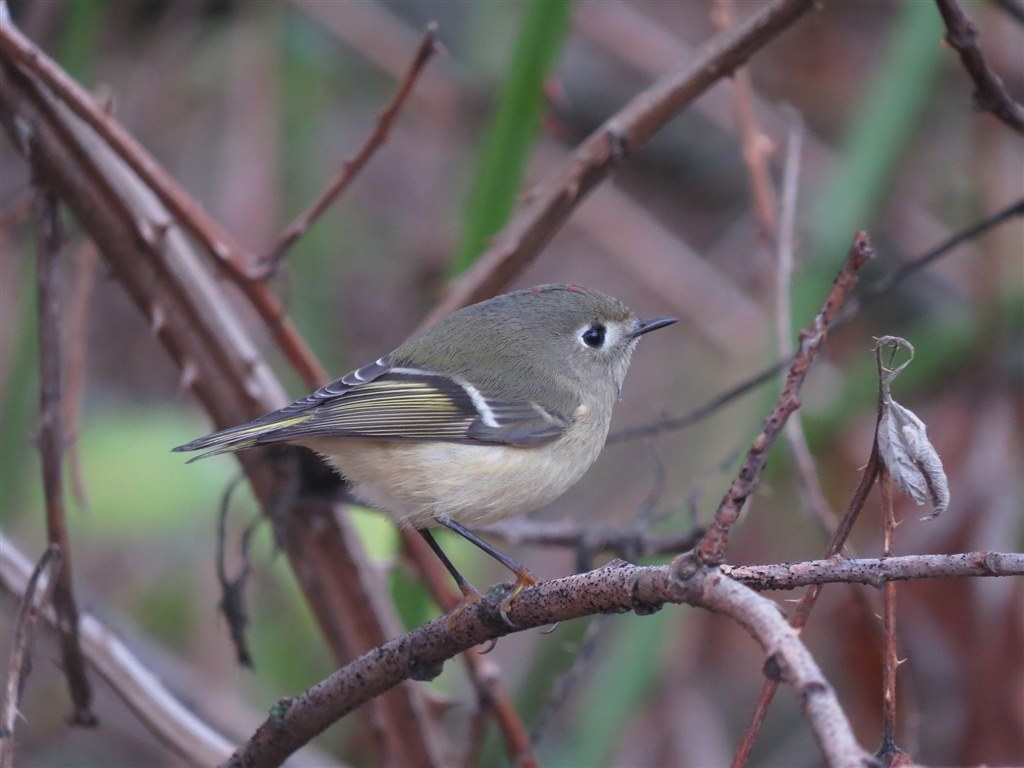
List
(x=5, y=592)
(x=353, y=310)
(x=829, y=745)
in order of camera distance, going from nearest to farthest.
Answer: (x=829, y=745) → (x=5, y=592) → (x=353, y=310)

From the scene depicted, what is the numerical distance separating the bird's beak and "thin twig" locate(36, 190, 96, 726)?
118 cm

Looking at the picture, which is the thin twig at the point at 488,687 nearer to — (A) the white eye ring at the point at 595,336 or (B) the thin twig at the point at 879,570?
(A) the white eye ring at the point at 595,336

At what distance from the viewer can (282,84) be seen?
393 cm

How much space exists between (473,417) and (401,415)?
15 centimetres

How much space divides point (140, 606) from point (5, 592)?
1.80 meters

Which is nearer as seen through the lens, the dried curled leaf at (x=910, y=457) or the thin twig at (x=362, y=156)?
the dried curled leaf at (x=910, y=457)

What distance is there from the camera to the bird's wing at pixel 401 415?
1935mm

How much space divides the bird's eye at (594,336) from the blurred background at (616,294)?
0.32m

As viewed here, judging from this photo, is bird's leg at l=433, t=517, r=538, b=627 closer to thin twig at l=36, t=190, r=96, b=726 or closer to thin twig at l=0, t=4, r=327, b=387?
thin twig at l=0, t=4, r=327, b=387

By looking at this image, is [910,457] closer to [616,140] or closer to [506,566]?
[506,566]

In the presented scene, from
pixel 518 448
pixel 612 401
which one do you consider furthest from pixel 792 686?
pixel 612 401

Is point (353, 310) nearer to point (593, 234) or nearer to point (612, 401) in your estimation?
point (593, 234)

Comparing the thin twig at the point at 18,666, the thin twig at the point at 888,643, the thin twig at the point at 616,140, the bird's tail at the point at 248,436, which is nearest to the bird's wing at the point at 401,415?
the bird's tail at the point at 248,436

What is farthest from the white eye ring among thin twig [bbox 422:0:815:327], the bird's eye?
thin twig [bbox 422:0:815:327]
